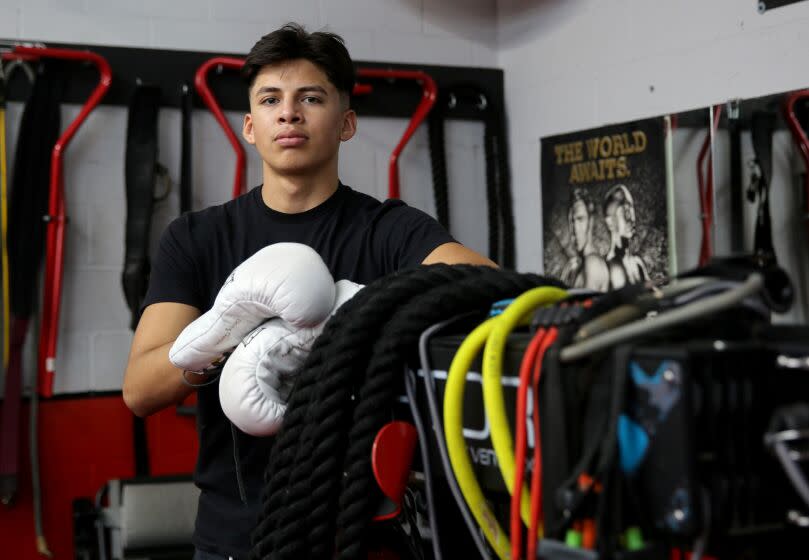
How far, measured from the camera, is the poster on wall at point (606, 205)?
109 inches

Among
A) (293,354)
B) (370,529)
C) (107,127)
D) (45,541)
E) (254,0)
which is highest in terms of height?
(254,0)

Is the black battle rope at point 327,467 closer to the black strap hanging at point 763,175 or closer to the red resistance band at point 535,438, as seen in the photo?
the red resistance band at point 535,438

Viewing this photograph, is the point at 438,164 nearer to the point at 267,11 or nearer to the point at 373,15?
the point at 373,15

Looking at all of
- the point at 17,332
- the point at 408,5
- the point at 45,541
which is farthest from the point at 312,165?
the point at 408,5

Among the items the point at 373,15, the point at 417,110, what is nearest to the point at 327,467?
the point at 417,110

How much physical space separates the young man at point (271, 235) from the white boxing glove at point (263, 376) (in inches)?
19.7

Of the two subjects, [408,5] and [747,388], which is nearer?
[747,388]

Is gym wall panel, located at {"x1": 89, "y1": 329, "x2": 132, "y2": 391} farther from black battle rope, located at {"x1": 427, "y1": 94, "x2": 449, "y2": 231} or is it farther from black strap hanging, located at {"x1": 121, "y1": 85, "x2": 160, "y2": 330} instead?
black battle rope, located at {"x1": 427, "y1": 94, "x2": 449, "y2": 231}

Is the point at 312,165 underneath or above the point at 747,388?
above

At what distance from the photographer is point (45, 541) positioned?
2.91m

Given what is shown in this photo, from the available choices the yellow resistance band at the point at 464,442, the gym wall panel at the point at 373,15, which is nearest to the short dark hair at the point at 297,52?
the yellow resistance band at the point at 464,442

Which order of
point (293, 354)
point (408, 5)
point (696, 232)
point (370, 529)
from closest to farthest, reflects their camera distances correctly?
point (370, 529) → point (293, 354) → point (696, 232) → point (408, 5)

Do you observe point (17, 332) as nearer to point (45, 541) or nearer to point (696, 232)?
point (45, 541)

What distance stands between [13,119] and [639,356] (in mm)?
2806
